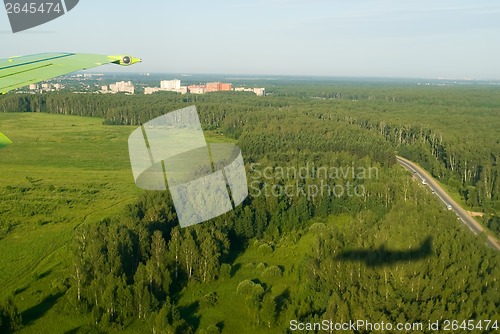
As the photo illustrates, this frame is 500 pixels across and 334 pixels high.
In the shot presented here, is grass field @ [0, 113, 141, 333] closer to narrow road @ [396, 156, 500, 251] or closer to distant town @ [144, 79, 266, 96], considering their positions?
Result: narrow road @ [396, 156, 500, 251]

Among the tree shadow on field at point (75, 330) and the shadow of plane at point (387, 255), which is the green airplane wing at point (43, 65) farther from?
the shadow of plane at point (387, 255)

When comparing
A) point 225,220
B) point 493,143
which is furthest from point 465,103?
point 225,220

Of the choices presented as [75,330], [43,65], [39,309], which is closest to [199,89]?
[39,309]

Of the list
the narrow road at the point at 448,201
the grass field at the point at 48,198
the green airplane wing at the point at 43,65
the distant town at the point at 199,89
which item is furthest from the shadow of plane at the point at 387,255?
the distant town at the point at 199,89

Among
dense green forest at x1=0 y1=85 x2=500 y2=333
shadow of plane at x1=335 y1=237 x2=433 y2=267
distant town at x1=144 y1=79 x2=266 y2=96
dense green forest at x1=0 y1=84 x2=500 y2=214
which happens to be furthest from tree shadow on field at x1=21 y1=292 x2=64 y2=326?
distant town at x1=144 y1=79 x2=266 y2=96

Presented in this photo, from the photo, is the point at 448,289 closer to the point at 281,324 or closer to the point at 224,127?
the point at 281,324

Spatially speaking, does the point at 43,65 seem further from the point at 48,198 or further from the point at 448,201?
the point at 448,201
